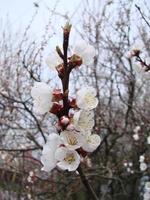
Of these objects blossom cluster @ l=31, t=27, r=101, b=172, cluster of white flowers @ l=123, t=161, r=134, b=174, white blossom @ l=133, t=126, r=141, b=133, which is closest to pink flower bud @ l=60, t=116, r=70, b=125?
blossom cluster @ l=31, t=27, r=101, b=172

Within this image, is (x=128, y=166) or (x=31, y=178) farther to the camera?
(x=128, y=166)

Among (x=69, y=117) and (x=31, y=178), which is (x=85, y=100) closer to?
(x=69, y=117)

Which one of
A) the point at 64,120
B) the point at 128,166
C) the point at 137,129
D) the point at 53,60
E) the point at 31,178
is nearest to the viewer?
the point at 64,120

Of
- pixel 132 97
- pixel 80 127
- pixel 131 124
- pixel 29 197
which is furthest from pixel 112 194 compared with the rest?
pixel 80 127

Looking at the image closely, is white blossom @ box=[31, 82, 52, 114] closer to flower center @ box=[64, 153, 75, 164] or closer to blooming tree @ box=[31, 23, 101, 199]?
blooming tree @ box=[31, 23, 101, 199]

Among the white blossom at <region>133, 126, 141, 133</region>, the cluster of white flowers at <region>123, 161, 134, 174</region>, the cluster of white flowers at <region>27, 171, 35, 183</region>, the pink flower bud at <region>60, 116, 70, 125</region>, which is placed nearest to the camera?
the pink flower bud at <region>60, 116, 70, 125</region>

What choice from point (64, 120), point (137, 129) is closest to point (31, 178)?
point (137, 129)

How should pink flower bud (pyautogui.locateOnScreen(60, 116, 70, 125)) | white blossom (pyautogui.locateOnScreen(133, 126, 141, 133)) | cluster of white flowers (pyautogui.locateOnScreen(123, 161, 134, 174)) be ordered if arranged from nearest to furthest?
pink flower bud (pyautogui.locateOnScreen(60, 116, 70, 125)) → white blossom (pyautogui.locateOnScreen(133, 126, 141, 133)) → cluster of white flowers (pyautogui.locateOnScreen(123, 161, 134, 174))
